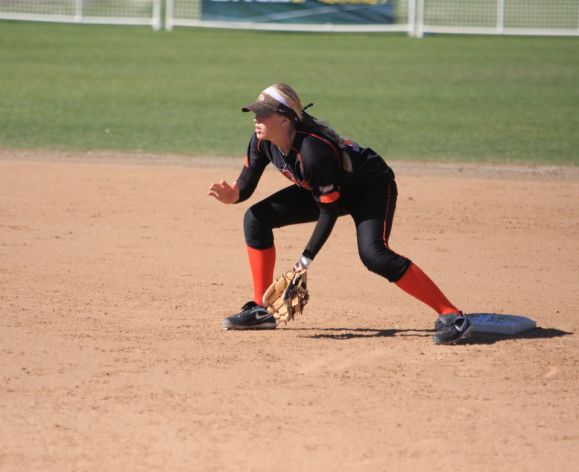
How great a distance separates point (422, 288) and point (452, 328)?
322mm

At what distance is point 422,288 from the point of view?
6.43 metres

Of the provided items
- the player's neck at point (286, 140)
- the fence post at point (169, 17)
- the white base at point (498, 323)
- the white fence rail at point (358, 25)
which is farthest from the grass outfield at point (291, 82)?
the player's neck at point (286, 140)

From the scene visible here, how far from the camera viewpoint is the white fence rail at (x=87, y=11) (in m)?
26.2

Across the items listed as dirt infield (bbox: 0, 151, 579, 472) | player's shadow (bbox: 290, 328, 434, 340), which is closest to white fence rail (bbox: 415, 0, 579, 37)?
dirt infield (bbox: 0, 151, 579, 472)

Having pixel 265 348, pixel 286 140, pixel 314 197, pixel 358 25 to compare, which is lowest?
pixel 265 348

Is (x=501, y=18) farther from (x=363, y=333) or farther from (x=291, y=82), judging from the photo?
(x=363, y=333)

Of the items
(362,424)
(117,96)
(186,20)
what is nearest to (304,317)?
(362,424)

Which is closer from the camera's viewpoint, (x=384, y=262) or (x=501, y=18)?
(x=384, y=262)

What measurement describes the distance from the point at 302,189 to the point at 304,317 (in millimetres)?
1020

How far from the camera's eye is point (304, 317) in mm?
7266

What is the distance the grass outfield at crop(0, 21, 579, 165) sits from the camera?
14.7 meters

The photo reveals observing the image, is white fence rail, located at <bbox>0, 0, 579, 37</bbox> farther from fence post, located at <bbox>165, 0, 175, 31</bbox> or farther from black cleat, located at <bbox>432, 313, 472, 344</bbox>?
black cleat, located at <bbox>432, 313, 472, 344</bbox>

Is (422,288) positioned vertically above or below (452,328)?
above

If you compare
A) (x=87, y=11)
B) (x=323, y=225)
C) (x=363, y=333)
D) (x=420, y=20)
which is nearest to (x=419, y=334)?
(x=363, y=333)
